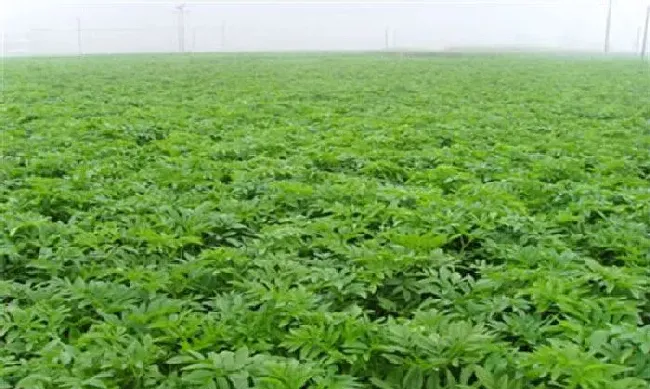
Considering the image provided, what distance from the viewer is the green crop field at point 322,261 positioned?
241 cm

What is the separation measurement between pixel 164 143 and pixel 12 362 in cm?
454

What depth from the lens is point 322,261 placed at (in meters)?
3.36

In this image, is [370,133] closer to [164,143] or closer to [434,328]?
[164,143]

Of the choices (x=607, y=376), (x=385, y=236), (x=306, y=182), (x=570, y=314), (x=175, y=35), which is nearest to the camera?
(x=607, y=376)

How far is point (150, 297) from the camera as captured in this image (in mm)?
2971

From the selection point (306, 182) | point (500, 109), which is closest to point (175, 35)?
point (500, 109)

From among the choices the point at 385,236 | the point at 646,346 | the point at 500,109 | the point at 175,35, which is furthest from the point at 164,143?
the point at 175,35

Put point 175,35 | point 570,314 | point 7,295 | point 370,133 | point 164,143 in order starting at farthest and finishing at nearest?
point 175,35 → point 370,133 → point 164,143 → point 7,295 → point 570,314

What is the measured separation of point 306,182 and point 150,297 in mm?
2555

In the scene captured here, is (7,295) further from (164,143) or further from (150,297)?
(164,143)

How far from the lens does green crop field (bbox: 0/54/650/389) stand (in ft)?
7.91

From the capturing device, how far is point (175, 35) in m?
73.8

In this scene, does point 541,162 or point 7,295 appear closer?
point 7,295

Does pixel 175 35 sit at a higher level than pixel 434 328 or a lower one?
higher
